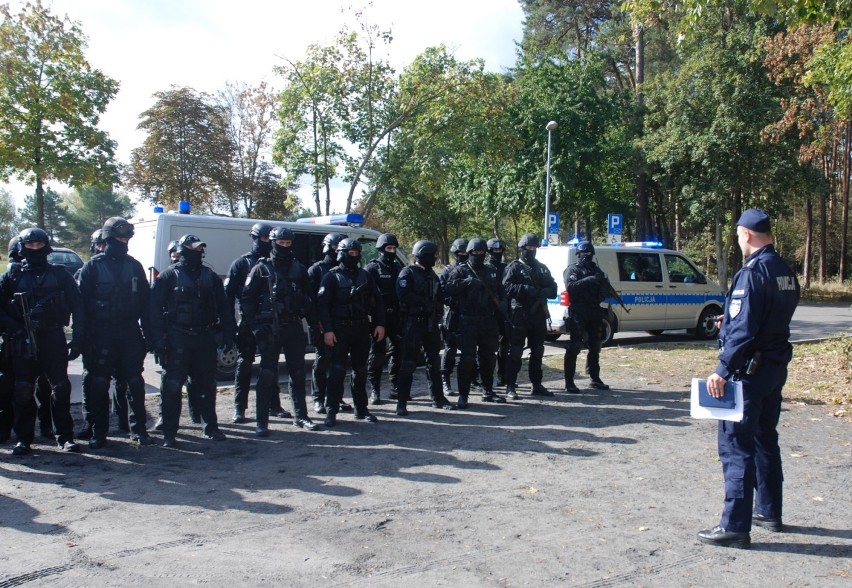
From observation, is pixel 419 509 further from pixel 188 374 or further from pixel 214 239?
pixel 214 239

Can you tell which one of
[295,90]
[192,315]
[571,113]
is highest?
[571,113]

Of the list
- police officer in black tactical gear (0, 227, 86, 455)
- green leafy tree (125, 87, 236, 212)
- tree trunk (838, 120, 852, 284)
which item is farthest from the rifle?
tree trunk (838, 120, 852, 284)

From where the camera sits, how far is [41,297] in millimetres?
6008

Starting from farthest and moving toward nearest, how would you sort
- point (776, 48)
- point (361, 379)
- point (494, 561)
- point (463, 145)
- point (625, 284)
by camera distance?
point (463, 145), point (776, 48), point (625, 284), point (361, 379), point (494, 561)

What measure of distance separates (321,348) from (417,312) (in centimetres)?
104

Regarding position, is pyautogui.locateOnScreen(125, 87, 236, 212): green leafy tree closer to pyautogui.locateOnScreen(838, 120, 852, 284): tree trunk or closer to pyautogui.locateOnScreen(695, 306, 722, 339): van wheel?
pyautogui.locateOnScreen(695, 306, 722, 339): van wheel

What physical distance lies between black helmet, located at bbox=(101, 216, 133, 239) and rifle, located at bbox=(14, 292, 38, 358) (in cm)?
85

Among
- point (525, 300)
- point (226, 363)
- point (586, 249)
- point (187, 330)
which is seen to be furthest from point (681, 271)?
point (187, 330)

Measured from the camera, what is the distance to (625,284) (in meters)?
13.8

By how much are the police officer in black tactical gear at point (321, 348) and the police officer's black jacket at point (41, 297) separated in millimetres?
2151

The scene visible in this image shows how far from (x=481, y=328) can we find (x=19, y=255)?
4423 mm

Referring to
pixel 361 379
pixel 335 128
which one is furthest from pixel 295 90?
pixel 361 379

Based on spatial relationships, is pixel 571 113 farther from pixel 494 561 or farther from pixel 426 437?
pixel 494 561

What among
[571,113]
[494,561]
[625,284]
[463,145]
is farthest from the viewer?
[571,113]
